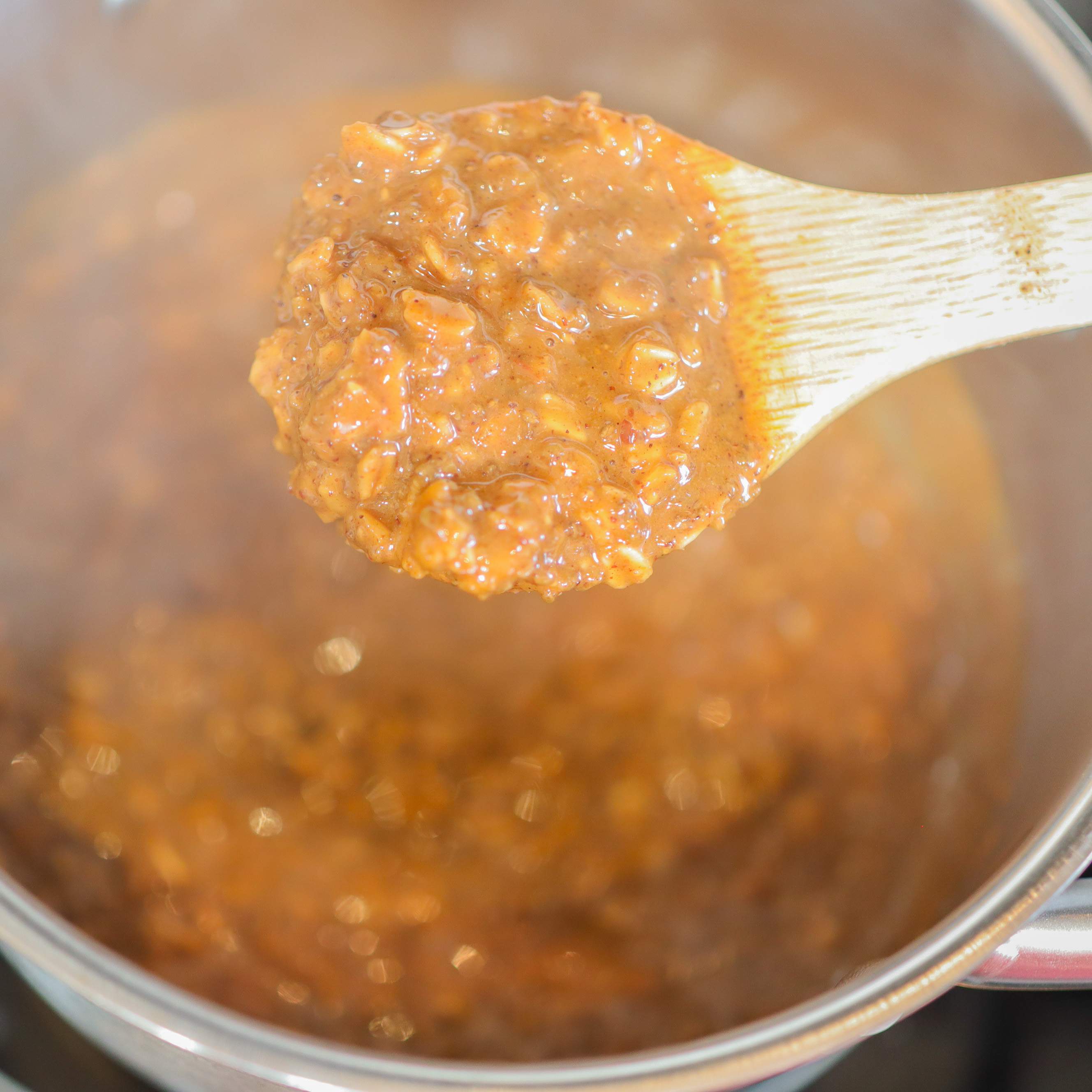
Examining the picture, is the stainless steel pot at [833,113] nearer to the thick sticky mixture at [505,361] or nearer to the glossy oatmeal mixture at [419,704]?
the glossy oatmeal mixture at [419,704]

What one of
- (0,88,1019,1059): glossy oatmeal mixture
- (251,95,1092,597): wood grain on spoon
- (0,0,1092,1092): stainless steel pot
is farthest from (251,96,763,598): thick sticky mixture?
(0,88,1019,1059): glossy oatmeal mixture

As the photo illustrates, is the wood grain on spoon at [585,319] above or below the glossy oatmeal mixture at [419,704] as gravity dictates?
above

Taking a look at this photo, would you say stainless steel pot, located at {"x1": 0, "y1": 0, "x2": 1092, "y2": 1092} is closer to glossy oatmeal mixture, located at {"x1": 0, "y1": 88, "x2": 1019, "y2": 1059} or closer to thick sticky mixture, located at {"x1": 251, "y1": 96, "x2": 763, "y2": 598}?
glossy oatmeal mixture, located at {"x1": 0, "y1": 88, "x2": 1019, "y2": 1059}

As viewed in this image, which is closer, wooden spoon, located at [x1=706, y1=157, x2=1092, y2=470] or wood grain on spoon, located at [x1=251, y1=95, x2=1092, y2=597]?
wood grain on spoon, located at [x1=251, y1=95, x2=1092, y2=597]

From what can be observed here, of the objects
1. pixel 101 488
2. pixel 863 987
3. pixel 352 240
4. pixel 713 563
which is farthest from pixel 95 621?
pixel 863 987

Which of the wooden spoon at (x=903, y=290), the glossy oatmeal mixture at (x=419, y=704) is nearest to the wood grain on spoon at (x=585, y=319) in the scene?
the wooden spoon at (x=903, y=290)

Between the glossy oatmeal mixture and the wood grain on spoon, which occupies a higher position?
the wood grain on spoon

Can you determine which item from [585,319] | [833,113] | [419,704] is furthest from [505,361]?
[833,113]
